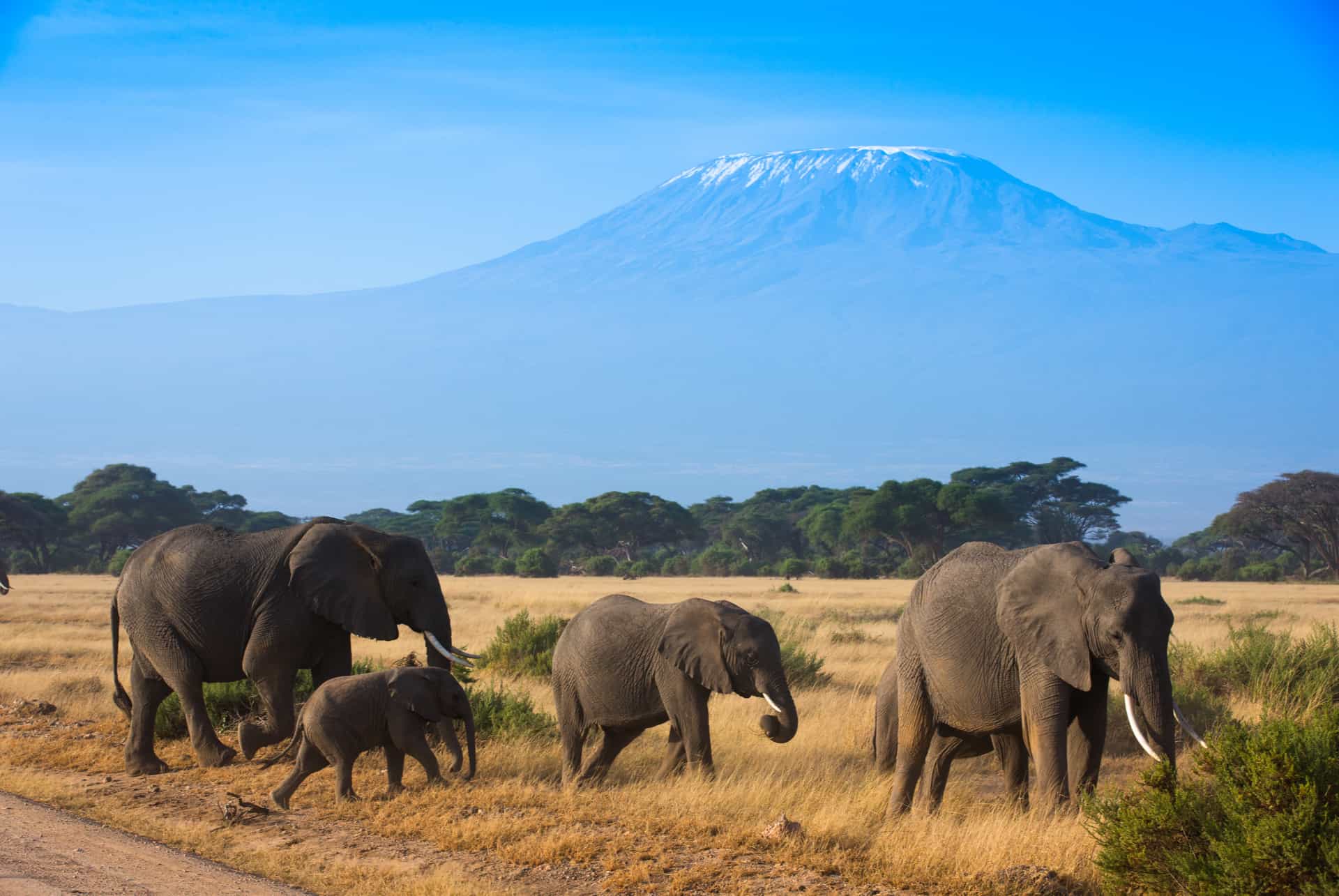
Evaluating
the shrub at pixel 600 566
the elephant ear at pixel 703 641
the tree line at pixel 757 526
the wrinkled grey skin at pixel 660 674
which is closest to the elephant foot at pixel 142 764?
the wrinkled grey skin at pixel 660 674

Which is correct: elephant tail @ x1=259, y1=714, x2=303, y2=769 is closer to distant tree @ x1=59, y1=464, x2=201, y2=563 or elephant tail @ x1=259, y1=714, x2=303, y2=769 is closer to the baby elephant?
the baby elephant

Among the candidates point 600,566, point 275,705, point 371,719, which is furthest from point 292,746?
point 600,566

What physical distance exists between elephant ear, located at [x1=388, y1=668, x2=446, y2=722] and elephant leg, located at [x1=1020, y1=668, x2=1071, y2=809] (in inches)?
175

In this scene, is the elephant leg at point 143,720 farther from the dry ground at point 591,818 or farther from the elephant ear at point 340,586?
the elephant ear at point 340,586

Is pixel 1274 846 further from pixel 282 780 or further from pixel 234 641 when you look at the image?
pixel 234 641

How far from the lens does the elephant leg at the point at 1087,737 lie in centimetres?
966

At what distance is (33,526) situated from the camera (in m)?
64.1

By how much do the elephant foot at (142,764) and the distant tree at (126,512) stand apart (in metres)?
58.4

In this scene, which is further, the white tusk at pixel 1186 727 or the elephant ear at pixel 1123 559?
the elephant ear at pixel 1123 559

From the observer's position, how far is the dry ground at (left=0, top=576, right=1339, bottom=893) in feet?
28.1

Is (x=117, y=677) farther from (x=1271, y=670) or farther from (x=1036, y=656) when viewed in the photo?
(x=1271, y=670)

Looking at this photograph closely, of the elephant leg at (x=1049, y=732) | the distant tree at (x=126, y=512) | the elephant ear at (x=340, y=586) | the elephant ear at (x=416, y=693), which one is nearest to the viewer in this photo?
the elephant leg at (x=1049, y=732)

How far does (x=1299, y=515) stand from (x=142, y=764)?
62.1 meters

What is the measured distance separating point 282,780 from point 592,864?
136 inches
